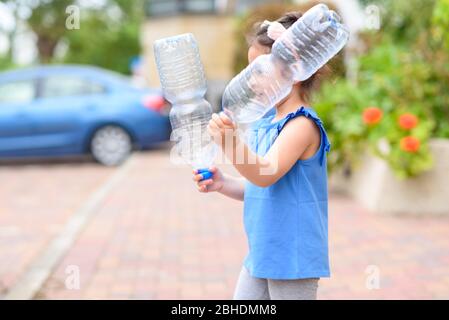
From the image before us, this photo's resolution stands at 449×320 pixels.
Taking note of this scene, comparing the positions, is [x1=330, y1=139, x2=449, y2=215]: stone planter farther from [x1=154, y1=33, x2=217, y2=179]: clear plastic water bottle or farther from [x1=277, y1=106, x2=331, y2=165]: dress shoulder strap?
[x1=154, y1=33, x2=217, y2=179]: clear plastic water bottle

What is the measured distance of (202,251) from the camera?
5.87 meters

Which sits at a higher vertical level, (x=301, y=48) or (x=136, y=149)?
(x=301, y=48)

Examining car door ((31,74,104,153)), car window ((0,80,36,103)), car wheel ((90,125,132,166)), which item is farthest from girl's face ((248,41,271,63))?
car window ((0,80,36,103))

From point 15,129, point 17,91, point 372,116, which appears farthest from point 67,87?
point 372,116

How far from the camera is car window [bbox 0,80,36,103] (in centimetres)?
1225

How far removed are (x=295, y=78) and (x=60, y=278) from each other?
3181mm

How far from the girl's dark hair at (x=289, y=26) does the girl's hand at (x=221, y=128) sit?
0.41 m

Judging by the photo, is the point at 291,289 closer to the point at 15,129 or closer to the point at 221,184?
the point at 221,184

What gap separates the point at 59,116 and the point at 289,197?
32.2ft

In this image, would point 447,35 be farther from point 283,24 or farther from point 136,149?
point 136,149

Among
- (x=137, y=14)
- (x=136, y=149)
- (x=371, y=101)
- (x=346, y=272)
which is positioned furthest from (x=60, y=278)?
(x=137, y=14)

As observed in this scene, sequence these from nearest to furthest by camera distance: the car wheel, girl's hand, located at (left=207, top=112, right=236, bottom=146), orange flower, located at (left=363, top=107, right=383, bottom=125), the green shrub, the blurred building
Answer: girl's hand, located at (left=207, top=112, right=236, bottom=146)
the green shrub
orange flower, located at (left=363, top=107, right=383, bottom=125)
the car wheel
the blurred building

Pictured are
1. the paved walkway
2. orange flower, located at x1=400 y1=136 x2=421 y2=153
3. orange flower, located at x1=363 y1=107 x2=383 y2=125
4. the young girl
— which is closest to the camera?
the young girl

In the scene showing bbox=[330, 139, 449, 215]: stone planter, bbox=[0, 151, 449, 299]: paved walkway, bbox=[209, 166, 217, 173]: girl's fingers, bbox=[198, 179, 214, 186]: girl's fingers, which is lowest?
bbox=[0, 151, 449, 299]: paved walkway
